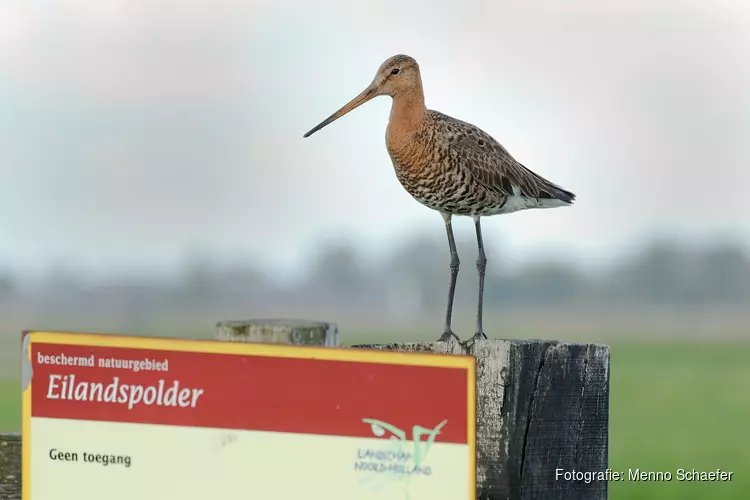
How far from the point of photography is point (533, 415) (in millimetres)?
4234

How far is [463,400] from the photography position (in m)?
3.68

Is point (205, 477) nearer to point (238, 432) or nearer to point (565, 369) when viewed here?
point (238, 432)

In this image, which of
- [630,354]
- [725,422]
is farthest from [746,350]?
[725,422]

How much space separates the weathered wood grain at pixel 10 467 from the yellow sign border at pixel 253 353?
0.30 meters

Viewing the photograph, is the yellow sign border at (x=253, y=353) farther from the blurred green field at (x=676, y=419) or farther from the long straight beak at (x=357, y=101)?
the blurred green field at (x=676, y=419)

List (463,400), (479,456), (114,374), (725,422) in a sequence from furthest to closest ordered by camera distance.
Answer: (725,422) → (479,456) → (114,374) → (463,400)

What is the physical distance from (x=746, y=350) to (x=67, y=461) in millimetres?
86696

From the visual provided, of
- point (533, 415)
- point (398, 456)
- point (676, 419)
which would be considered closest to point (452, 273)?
point (533, 415)

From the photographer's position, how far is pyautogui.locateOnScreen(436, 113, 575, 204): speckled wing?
6.80 metres

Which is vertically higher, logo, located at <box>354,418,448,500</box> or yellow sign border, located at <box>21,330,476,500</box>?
yellow sign border, located at <box>21,330,476,500</box>

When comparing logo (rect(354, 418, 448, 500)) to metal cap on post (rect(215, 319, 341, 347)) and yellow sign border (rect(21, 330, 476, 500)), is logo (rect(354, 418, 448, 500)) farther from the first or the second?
metal cap on post (rect(215, 319, 341, 347))

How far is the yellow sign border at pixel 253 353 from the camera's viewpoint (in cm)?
367

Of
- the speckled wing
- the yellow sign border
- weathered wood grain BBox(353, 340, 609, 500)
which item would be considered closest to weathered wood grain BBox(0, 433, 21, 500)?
the yellow sign border

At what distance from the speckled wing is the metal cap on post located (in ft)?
9.86
